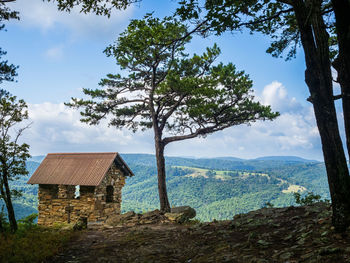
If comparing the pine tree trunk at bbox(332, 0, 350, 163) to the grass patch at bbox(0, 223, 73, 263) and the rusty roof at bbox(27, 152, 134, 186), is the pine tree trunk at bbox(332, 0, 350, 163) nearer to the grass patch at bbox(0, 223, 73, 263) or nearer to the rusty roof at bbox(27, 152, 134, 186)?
the grass patch at bbox(0, 223, 73, 263)

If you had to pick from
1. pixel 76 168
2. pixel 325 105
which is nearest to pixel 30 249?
pixel 325 105

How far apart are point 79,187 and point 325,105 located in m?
15.8

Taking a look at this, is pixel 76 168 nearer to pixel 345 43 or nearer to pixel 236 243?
pixel 236 243

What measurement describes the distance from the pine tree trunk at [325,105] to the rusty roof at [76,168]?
13377 millimetres

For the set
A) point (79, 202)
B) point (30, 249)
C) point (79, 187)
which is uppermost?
point (79, 187)

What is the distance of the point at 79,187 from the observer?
17.1m

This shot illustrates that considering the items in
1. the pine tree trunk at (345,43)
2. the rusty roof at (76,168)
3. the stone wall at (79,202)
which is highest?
the pine tree trunk at (345,43)

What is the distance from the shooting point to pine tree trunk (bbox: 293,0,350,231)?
16.4ft

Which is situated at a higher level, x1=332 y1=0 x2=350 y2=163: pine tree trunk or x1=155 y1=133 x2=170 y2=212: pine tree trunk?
x1=332 y1=0 x2=350 y2=163: pine tree trunk

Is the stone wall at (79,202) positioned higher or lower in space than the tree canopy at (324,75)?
lower

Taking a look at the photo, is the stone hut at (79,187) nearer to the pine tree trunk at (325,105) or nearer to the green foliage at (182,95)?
the green foliage at (182,95)

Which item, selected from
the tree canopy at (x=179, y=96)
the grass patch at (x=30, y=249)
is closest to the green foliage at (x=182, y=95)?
the tree canopy at (x=179, y=96)

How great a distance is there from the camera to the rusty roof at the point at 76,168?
1652cm

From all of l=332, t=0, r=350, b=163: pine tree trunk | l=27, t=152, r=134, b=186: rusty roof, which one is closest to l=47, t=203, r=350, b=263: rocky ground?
l=332, t=0, r=350, b=163: pine tree trunk
